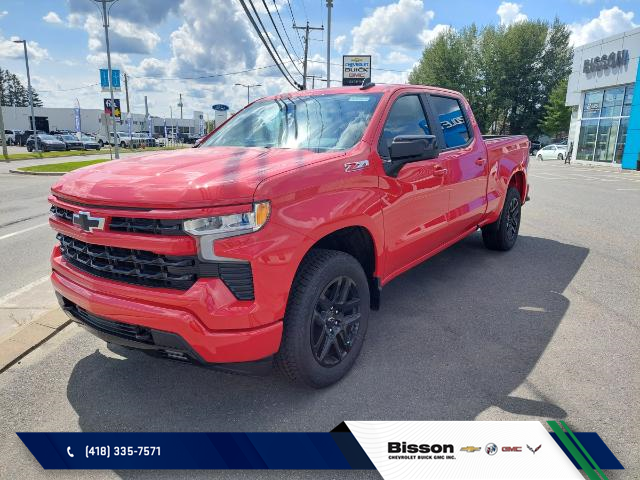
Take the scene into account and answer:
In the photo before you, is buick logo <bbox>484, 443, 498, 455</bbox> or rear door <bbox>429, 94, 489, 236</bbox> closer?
buick logo <bbox>484, 443, 498, 455</bbox>

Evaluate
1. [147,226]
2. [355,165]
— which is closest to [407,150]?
[355,165]

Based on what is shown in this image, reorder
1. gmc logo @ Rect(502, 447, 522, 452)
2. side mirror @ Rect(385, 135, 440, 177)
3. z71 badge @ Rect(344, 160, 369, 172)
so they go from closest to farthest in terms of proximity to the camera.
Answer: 1. gmc logo @ Rect(502, 447, 522, 452)
2. z71 badge @ Rect(344, 160, 369, 172)
3. side mirror @ Rect(385, 135, 440, 177)

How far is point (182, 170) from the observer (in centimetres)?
271

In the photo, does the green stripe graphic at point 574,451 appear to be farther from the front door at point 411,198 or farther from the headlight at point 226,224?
the headlight at point 226,224

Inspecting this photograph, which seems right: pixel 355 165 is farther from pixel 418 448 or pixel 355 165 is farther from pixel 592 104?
pixel 592 104

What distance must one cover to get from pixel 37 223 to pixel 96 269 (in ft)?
22.3

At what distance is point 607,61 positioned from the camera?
28.6 meters

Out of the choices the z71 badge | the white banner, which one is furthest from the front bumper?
the z71 badge

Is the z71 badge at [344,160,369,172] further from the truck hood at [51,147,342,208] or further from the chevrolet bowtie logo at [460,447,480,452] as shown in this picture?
the chevrolet bowtie logo at [460,447,480,452]

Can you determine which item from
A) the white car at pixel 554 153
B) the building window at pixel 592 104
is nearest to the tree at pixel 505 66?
the white car at pixel 554 153

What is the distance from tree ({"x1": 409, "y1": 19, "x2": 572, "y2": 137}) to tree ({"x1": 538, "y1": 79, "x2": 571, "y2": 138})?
250 cm

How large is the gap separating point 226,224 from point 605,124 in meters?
34.1

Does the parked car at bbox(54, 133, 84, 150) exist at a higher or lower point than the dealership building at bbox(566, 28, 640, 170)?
lower

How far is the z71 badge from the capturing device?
295 cm
